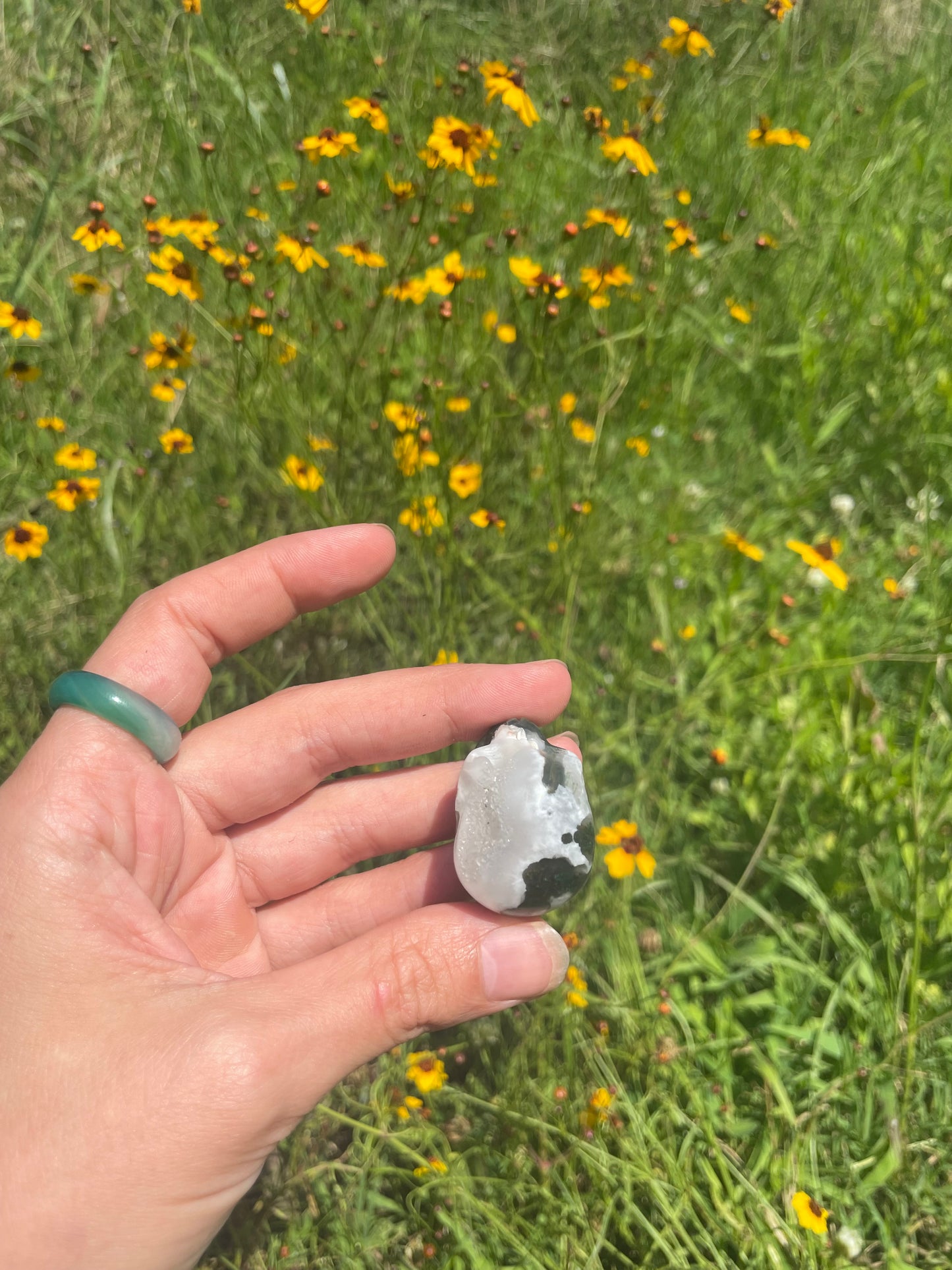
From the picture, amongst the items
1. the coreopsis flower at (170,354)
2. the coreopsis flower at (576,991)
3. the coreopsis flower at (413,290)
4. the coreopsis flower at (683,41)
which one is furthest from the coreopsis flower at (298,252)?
the coreopsis flower at (576,991)

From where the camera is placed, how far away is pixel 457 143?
69.8 inches

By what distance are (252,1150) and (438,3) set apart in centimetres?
367

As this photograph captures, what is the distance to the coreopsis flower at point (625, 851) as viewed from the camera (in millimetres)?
1436

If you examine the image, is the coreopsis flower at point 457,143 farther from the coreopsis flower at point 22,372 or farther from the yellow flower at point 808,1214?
the yellow flower at point 808,1214

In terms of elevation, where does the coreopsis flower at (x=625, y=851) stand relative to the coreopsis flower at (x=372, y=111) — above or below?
below

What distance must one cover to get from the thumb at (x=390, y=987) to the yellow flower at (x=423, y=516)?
0.85m

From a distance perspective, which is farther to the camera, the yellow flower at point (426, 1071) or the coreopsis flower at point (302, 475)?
the coreopsis flower at point (302, 475)

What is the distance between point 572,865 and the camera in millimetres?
1294

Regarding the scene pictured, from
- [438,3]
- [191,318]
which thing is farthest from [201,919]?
[438,3]

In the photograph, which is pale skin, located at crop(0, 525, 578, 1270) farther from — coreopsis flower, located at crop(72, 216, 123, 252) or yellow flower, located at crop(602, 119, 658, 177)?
yellow flower, located at crop(602, 119, 658, 177)

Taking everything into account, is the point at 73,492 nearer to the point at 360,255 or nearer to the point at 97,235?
the point at 97,235

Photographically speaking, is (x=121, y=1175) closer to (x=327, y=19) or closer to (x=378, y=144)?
(x=378, y=144)

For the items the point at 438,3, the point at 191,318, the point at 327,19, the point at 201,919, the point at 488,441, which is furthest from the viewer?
the point at 438,3

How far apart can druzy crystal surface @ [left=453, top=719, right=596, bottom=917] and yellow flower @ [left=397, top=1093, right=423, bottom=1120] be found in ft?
1.35
